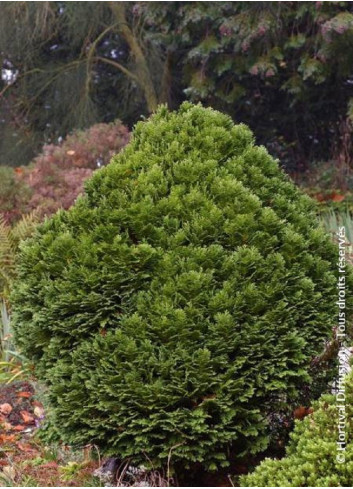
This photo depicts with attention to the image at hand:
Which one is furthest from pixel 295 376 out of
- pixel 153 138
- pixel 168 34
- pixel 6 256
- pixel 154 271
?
pixel 168 34

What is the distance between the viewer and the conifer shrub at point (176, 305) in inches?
127

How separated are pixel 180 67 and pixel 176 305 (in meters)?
10.5

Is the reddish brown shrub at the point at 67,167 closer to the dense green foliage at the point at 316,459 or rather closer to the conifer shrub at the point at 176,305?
the conifer shrub at the point at 176,305

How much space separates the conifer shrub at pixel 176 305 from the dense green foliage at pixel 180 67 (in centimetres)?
625

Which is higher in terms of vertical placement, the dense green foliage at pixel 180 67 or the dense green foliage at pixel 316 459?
the dense green foliage at pixel 180 67

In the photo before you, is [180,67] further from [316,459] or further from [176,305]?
[316,459]

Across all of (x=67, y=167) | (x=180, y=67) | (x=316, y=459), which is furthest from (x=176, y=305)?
(x=180, y=67)

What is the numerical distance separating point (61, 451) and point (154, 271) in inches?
Answer: 57.8

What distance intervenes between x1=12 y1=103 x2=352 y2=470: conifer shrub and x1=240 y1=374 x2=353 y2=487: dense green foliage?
8.5 inches

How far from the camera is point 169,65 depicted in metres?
12.6

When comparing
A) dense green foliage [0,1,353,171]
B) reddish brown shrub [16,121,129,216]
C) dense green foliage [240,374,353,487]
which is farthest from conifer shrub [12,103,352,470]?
dense green foliage [0,1,353,171]

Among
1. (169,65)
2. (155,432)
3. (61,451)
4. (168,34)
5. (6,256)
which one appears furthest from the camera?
(169,65)

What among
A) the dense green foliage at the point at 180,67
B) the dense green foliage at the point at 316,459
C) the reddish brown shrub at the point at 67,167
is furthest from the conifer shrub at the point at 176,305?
the dense green foliage at the point at 180,67

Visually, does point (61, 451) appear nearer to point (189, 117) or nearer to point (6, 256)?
point (189, 117)
